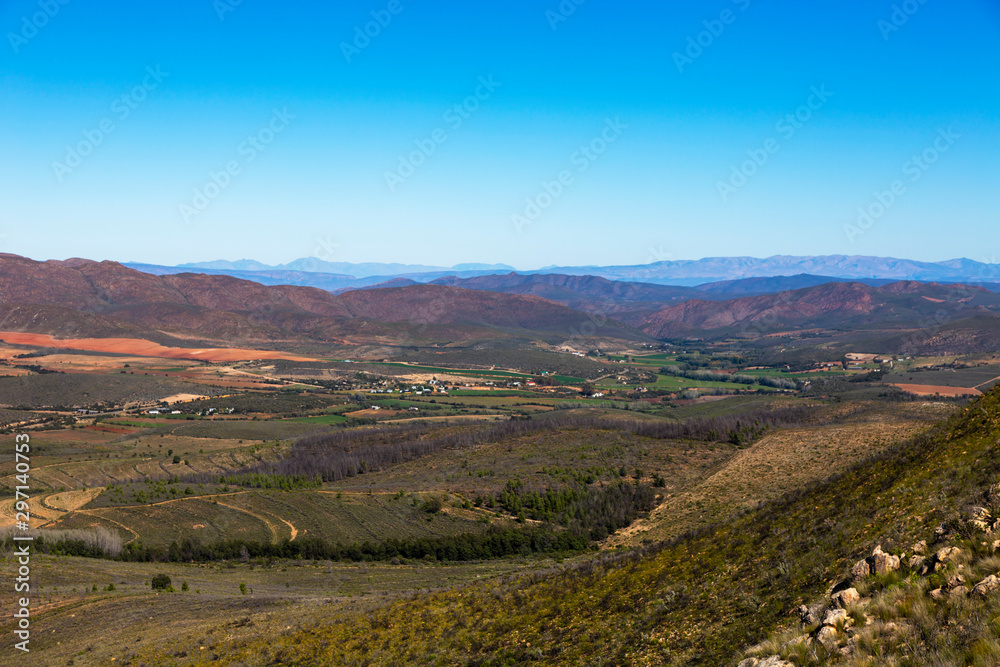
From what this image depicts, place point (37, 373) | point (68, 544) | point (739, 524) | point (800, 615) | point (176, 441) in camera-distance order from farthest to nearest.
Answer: point (37, 373) < point (176, 441) < point (68, 544) < point (739, 524) < point (800, 615)

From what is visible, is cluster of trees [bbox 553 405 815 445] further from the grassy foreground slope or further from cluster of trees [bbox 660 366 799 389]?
cluster of trees [bbox 660 366 799 389]

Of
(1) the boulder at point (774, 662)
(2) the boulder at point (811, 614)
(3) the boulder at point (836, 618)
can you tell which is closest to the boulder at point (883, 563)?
(2) the boulder at point (811, 614)

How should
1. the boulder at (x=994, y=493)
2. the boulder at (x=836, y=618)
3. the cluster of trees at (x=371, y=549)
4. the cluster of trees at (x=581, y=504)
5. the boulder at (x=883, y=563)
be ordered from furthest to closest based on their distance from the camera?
the cluster of trees at (x=581, y=504), the cluster of trees at (x=371, y=549), the boulder at (x=994, y=493), the boulder at (x=883, y=563), the boulder at (x=836, y=618)

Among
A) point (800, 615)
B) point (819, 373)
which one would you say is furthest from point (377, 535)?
point (819, 373)

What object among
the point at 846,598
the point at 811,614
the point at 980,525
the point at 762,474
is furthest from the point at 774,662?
the point at 762,474

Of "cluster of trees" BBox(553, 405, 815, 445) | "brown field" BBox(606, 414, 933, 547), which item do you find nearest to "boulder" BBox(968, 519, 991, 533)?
"brown field" BBox(606, 414, 933, 547)

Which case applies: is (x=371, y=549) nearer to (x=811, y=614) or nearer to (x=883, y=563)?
(x=811, y=614)

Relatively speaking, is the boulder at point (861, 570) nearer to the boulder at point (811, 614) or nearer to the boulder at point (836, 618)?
the boulder at point (811, 614)

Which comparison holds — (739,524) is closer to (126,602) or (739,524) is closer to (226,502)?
(126,602)
